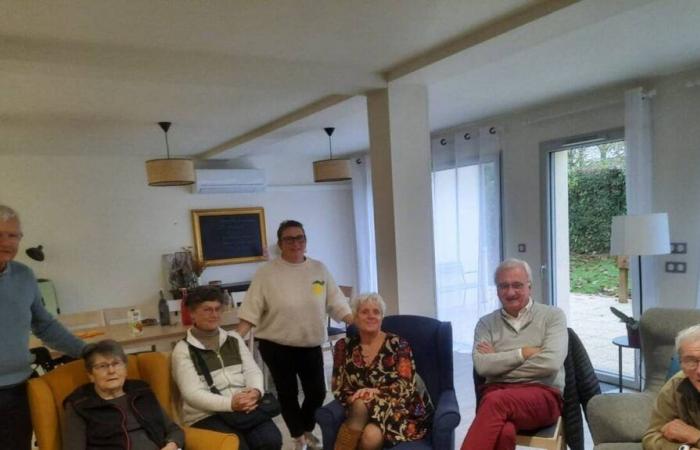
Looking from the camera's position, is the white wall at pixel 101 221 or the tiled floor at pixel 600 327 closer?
the tiled floor at pixel 600 327

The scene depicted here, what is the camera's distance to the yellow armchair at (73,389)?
1.91 metres

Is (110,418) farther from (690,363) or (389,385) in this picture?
(690,363)

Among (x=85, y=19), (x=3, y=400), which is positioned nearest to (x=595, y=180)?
(x=85, y=19)

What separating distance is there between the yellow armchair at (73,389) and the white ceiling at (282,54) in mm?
1481

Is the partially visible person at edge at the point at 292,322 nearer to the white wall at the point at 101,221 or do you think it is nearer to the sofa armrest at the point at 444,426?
the sofa armrest at the point at 444,426

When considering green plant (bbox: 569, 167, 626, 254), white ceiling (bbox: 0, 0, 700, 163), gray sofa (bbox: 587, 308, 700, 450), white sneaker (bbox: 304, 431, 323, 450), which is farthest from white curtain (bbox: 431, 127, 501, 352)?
white sneaker (bbox: 304, 431, 323, 450)

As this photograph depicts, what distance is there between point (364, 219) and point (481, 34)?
419 cm

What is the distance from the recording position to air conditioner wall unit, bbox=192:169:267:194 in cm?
575

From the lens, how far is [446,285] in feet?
A: 17.2

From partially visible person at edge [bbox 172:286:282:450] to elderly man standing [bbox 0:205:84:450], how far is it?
2.01ft

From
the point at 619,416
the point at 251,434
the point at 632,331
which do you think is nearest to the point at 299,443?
the point at 251,434

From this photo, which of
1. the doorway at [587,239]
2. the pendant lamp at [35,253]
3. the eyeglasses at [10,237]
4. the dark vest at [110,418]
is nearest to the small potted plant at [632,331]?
the doorway at [587,239]

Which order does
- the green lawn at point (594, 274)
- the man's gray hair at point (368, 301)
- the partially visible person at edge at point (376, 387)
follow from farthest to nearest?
the green lawn at point (594, 274)
the man's gray hair at point (368, 301)
the partially visible person at edge at point (376, 387)

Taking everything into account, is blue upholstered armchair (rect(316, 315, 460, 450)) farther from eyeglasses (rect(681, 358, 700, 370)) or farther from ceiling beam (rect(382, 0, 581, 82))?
ceiling beam (rect(382, 0, 581, 82))
